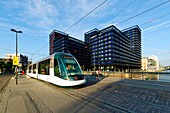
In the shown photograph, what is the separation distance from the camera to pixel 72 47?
10400 centimetres

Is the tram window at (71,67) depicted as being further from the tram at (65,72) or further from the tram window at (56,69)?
the tram window at (56,69)

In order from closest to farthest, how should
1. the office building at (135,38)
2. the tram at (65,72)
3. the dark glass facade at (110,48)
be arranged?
the tram at (65,72)
the dark glass facade at (110,48)
the office building at (135,38)

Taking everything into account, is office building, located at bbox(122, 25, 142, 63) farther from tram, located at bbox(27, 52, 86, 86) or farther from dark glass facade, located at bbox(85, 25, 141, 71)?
tram, located at bbox(27, 52, 86, 86)

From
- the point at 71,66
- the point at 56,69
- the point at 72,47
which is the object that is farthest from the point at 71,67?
the point at 72,47

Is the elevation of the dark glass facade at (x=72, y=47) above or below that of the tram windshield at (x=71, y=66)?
above

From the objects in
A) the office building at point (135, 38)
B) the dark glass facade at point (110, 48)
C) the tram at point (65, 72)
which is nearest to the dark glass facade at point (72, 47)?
the dark glass facade at point (110, 48)

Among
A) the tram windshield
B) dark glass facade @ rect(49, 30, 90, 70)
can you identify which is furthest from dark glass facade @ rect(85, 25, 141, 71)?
the tram windshield

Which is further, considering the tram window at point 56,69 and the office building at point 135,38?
the office building at point 135,38

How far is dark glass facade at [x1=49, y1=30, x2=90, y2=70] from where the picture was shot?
3883 inches

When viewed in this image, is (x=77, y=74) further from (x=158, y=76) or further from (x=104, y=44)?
(x=104, y=44)

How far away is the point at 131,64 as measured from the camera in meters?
117

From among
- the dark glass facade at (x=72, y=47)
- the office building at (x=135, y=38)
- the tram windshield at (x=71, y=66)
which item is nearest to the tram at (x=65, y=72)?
the tram windshield at (x=71, y=66)

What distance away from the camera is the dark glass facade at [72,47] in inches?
3883

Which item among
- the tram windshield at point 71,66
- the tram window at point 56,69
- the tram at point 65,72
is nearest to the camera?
the tram at point 65,72
